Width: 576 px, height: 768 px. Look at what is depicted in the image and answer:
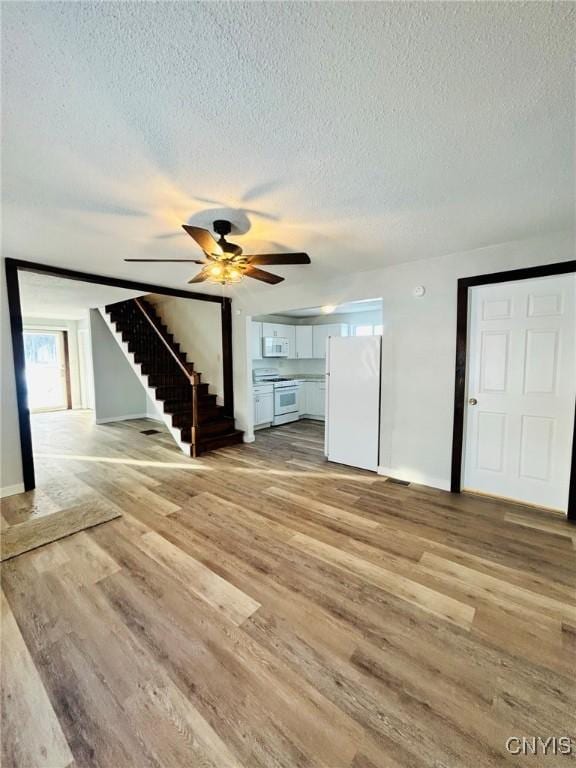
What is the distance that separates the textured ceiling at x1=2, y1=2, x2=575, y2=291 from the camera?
3.11 feet

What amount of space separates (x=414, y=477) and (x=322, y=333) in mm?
3869

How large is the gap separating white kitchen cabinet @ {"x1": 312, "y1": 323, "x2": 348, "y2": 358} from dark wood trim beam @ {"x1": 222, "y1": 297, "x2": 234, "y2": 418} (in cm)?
216

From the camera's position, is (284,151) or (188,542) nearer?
(284,151)

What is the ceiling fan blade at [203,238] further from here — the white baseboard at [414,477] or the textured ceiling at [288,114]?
the white baseboard at [414,477]

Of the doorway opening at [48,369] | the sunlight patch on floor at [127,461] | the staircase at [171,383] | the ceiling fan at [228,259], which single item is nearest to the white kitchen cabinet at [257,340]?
the staircase at [171,383]

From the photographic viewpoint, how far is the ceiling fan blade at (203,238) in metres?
1.82

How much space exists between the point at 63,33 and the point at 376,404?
11.4 ft

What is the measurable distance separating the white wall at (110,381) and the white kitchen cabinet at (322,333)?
4.13 m

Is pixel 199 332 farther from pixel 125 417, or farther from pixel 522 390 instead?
pixel 522 390

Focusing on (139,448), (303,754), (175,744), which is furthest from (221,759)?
(139,448)

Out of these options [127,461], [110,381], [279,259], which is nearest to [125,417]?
[110,381]

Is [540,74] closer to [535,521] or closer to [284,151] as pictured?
[284,151]

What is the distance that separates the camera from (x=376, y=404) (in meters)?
3.65

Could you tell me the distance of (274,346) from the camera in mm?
6305
